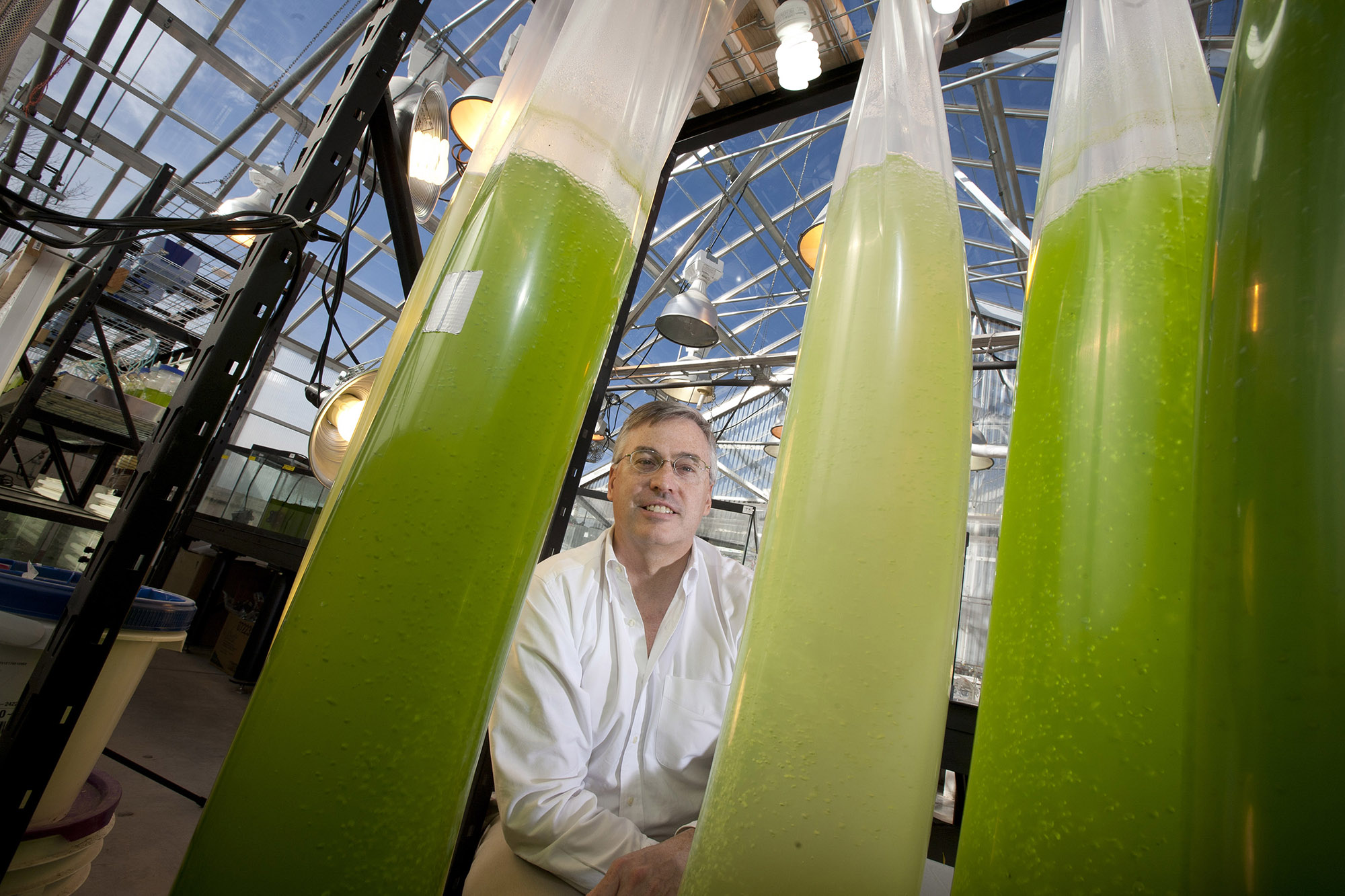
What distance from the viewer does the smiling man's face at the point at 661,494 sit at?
1128mm

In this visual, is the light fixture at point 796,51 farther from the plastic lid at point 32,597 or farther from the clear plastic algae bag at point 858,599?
the plastic lid at point 32,597

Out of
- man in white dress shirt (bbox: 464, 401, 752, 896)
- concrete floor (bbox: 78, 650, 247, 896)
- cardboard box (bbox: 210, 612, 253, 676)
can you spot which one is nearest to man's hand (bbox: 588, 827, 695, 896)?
man in white dress shirt (bbox: 464, 401, 752, 896)

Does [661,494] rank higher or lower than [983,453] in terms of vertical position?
lower

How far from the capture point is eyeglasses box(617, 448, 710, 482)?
1190 millimetres

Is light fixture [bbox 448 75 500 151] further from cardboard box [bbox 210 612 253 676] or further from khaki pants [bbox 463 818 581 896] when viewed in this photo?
cardboard box [bbox 210 612 253 676]

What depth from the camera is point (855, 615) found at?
213mm

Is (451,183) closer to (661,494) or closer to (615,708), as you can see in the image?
(661,494)

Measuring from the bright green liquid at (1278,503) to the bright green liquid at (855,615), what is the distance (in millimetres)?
103

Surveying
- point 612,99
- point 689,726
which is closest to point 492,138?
point 612,99

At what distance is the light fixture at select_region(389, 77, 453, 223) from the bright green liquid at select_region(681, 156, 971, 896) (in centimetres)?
84

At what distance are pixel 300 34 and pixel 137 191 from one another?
2.51 meters

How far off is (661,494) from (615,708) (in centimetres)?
39

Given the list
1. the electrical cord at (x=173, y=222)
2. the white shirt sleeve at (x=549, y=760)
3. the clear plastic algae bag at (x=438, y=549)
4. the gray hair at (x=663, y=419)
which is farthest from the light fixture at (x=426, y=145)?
the clear plastic algae bag at (x=438, y=549)

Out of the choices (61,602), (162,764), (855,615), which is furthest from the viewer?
(162,764)
